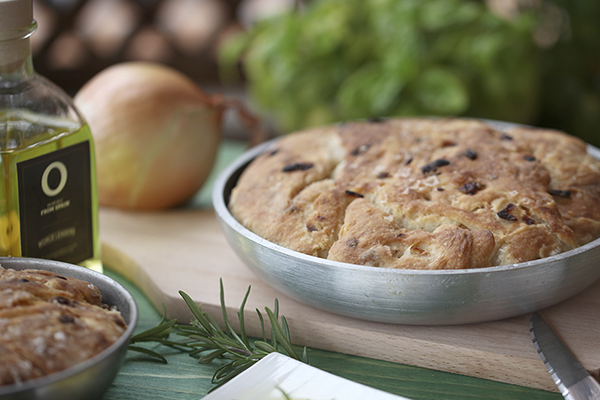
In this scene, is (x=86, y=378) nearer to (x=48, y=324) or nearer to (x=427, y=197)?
(x=48, y=324)

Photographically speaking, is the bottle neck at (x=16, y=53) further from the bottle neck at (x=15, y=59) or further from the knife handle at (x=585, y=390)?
the knife handle at (x=585, y=390)

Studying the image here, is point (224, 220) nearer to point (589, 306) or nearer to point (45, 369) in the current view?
point (45, 369)

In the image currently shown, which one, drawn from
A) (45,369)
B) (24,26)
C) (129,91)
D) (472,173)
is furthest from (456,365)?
(129,91)

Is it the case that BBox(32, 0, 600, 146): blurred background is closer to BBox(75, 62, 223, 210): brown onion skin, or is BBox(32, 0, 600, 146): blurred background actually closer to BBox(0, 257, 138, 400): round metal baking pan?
BBox(75, 62, 223, 210): brown onion skin

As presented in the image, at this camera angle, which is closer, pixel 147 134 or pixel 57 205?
pixel 57 205

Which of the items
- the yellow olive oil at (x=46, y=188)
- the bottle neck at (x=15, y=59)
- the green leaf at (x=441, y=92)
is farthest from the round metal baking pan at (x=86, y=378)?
the green leaf at (x=441, y=92)

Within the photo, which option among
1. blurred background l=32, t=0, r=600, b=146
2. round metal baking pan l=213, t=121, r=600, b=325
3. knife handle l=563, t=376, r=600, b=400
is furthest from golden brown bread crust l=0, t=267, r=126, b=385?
blurred background l=32, t=0, r=600, b=146

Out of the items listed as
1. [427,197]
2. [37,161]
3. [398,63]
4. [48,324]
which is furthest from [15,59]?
[398,63]
